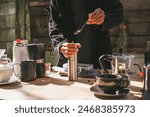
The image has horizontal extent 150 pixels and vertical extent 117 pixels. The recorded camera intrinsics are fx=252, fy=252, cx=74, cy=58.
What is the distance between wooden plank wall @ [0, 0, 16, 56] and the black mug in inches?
165

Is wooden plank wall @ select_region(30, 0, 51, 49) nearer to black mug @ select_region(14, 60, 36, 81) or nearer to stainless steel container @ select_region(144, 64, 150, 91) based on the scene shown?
black mug @ select_region(14, 60, 36, 81)

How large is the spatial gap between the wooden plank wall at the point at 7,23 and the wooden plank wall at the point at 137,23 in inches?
108

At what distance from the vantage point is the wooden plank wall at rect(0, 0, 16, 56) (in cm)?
583

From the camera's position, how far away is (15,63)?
1904 millimetres

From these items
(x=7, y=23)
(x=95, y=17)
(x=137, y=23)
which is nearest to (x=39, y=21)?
(x=7, y=23)

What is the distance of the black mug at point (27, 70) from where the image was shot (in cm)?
178

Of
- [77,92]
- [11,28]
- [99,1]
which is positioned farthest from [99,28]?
[11,28]

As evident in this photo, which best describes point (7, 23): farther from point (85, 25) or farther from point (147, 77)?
point (147, 77)

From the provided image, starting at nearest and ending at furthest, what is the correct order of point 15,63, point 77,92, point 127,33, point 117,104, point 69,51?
point 117,104 → point 77,92 → point 69,51 → point 15,63 → point 127,33

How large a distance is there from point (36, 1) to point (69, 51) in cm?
364

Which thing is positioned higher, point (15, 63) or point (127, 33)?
point (127, 33)

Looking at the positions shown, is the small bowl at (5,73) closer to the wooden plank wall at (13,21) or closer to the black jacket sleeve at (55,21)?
the black jacket sleeve at (55,21)

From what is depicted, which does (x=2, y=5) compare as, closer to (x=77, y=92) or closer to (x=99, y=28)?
(x=99, y=28)

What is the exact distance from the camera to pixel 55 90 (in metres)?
1.54
